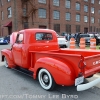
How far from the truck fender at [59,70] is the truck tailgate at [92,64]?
0.47 metres

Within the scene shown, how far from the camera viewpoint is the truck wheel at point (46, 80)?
3.95m

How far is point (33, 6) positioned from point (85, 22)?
1658cm

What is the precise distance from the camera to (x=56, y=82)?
3.73m

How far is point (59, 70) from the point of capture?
142 inches

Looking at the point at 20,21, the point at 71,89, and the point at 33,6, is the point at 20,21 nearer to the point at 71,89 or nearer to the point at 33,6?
the point at 33,6

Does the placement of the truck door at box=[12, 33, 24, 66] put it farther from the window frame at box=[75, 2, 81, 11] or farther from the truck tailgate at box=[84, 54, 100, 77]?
the window frame at box=[75, 2, 81, 11]

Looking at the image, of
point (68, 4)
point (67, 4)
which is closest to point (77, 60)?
point (67, 4)

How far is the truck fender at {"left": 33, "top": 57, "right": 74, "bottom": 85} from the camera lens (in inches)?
137

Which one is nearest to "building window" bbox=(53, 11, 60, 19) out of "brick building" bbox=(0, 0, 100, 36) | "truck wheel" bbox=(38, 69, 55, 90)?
"brick building" bbox=(0, 0, 100, 36)

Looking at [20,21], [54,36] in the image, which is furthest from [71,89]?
[20,21]

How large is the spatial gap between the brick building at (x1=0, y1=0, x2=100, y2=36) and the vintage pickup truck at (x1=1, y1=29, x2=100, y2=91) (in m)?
21.9

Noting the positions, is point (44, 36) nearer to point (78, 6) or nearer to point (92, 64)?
point (92, 64)

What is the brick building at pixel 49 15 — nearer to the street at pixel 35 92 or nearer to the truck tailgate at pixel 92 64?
the street at pixel 35 92

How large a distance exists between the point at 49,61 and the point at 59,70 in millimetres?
450
